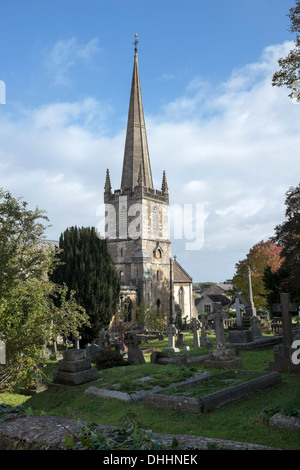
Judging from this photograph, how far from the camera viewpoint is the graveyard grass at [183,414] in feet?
19.5

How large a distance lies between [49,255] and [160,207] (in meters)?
32.5

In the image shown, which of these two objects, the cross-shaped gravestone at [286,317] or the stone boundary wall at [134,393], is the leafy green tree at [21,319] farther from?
the cross-shaped gravestone at [286,317]

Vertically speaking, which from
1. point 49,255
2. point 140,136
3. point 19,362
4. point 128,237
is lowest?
point 19,362

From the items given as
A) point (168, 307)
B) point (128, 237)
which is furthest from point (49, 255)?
point (168, 307)

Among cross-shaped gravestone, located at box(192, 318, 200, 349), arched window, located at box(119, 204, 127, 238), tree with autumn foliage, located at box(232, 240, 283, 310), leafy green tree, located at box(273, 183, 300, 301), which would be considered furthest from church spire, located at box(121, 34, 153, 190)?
cross-shaped gravestone, located at box(192, 318, 200, 349)

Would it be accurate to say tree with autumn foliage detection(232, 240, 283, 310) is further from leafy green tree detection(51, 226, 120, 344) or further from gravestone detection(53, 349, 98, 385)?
gravestone detection(53, 349, 98, 385)

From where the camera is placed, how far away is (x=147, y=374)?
1138 cm

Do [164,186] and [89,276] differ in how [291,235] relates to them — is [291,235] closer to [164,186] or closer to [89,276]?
[89,276]

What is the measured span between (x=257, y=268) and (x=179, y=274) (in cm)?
1318

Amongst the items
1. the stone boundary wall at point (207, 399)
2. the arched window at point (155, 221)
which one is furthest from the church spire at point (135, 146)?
the stone boundary wall at point (207, 399)

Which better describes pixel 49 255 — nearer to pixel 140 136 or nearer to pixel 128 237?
pixel 128 237

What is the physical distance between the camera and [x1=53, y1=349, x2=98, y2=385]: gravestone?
38.1ft

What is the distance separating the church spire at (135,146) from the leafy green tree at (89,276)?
61.7 feet
